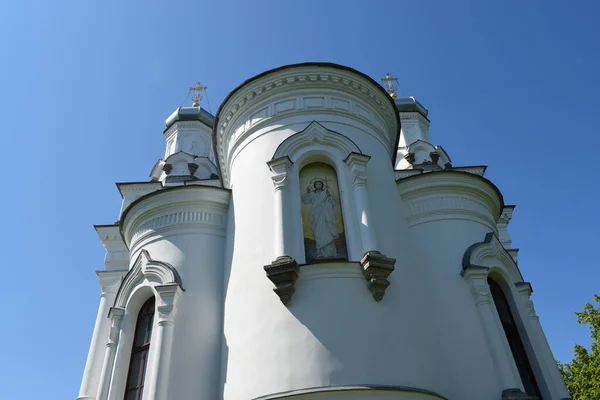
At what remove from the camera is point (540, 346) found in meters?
9.27

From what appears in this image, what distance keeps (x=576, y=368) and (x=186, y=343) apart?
20948 mm

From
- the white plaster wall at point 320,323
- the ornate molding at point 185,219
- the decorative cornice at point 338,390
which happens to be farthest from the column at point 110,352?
the decorative cornice at point 338,390

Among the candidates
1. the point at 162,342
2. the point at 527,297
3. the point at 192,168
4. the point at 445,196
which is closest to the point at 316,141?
the point at 445,196

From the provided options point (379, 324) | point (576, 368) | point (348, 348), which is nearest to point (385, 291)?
point (379, 324)

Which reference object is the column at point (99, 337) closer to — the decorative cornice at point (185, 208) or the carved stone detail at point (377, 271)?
the decorative cornice at point (185, 208)

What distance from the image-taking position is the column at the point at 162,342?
7.98 metres

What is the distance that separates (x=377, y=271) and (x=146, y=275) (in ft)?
15.3

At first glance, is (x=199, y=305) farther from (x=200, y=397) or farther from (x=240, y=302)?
(x=200, y=397)

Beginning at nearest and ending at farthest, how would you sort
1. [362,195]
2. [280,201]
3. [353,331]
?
[353,331]
[280,201]
[362,195]

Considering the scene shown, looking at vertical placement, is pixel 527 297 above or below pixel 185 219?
below

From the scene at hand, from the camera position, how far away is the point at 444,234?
9.84 meters

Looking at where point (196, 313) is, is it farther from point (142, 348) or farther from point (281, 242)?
point (281, 242)

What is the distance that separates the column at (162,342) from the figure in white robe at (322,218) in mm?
2798

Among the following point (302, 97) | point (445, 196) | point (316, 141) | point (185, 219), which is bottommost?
point (185, 219)
